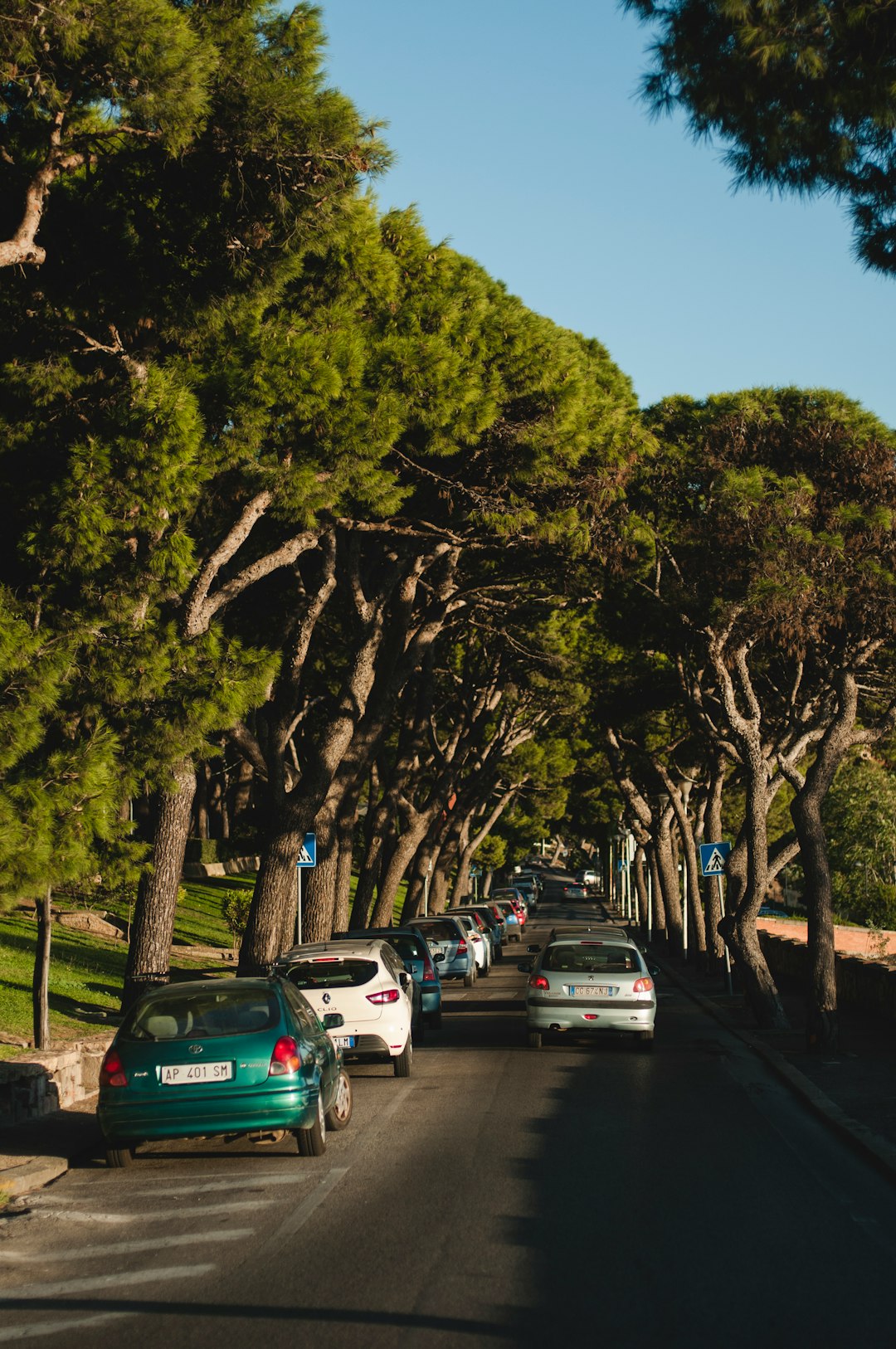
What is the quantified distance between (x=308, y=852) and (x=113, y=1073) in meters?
12.6

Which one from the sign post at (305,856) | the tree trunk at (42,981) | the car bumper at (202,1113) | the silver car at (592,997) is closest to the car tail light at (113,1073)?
the car bumper at (202,1113)

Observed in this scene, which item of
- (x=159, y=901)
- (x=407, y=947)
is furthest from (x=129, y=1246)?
(x=407, y=947)

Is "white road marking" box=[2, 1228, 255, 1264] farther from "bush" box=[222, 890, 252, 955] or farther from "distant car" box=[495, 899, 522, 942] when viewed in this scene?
"distant car" box=[495, 899, 522, 942]

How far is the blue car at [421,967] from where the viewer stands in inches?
798

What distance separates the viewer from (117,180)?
13820 millimetres

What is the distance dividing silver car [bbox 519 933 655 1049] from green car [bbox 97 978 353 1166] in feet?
25.0

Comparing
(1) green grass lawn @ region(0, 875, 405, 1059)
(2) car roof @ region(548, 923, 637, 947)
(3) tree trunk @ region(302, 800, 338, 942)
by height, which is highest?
(3) tree trunk @ region(302, 800, 338, 942)

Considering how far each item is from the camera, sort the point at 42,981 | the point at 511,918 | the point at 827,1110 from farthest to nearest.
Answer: the point at 511,918 < the point at 42,981 < the point at 827,1110

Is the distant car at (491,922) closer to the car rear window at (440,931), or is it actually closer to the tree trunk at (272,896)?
the car rear window at (440,931)

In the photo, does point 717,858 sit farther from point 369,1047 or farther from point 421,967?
point 369,1047

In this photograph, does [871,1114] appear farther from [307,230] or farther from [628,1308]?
[307,230]

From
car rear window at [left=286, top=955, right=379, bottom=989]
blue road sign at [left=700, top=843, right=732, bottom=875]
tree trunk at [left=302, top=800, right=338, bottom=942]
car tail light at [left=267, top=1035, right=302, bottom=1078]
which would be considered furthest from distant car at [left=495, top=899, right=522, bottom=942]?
car tail light at [left=267, top=1035, right=302, bottom=1078]

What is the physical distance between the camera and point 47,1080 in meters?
12.7

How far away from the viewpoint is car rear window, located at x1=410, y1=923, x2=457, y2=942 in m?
29.6
